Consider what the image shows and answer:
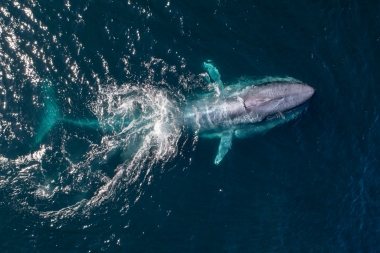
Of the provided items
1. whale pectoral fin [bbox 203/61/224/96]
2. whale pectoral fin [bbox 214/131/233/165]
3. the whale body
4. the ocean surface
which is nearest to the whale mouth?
the whale body

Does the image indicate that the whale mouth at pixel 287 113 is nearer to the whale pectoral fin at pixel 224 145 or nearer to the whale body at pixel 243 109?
the whale body at pixel 243 109

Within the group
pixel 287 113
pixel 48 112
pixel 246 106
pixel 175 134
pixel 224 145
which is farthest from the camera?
pixel 224 145

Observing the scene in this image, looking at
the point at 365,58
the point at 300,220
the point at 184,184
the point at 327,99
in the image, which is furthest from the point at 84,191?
the point at 365,58

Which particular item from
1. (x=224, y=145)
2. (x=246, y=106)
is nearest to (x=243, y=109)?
(x=246, y=106)

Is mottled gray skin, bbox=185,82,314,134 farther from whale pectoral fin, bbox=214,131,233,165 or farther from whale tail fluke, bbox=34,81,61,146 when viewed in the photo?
whale tail fluke, bbox=34,81,61,146

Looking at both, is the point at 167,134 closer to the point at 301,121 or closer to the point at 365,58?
the point at 301,121

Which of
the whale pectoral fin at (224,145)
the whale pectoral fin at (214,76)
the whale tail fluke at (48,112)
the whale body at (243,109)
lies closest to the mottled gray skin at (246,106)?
the whale body at (243,109)

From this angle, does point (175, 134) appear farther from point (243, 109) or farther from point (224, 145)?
point (243, 109)

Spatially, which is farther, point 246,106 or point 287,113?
point 287,113
